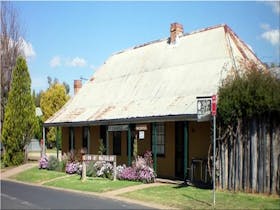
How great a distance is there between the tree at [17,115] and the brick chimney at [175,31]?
10646mm

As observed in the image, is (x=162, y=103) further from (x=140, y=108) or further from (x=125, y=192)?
(x=125, y=192)

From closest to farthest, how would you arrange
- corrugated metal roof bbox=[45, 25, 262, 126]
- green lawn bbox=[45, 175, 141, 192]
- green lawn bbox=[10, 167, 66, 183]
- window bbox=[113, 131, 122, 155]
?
green lawn bbox=[45, 175, 141, 192] → corrugated metal roof bbox=[45, 25, 262, 126] → green lawn bbox=[10, 167, 66, 183] → window bbox=[113, 131, 122, 155]

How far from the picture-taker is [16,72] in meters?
29.8

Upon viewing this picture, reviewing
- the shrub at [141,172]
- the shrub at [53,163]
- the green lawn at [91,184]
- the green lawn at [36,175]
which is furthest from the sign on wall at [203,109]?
the shrub at [53,163]

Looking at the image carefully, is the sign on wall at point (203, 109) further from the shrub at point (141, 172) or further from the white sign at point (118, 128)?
the white sign at point (118, 128)

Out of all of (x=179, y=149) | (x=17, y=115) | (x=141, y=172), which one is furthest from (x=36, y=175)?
(x=179, y=149)

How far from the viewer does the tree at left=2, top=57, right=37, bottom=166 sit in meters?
29.7

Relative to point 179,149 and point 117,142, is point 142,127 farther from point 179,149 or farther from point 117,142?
point 117,142

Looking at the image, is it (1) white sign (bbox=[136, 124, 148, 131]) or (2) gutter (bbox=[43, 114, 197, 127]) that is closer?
(2) gutter (bbox=[43, 114, 197, 127])

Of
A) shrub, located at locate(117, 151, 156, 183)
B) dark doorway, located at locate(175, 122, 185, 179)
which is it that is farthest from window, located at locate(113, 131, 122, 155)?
shrub, located at locate(117, 151, 156, 183)

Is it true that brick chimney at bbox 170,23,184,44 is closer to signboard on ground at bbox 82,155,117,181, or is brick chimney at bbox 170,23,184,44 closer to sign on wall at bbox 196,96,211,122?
A: signboard on ground at bbox 82,155,117,181

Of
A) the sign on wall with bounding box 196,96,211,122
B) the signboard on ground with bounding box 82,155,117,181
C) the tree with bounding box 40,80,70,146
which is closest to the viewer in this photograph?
the sign on wall with bounding box 196,96,211,122

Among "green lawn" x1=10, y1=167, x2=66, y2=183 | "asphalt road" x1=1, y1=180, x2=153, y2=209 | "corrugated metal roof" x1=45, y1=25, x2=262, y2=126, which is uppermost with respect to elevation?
"corrugated metal roof" x1=45, y1=25, x2=262, y2=126

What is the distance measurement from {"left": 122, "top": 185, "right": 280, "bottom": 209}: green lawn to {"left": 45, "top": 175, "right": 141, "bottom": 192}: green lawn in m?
1.75
